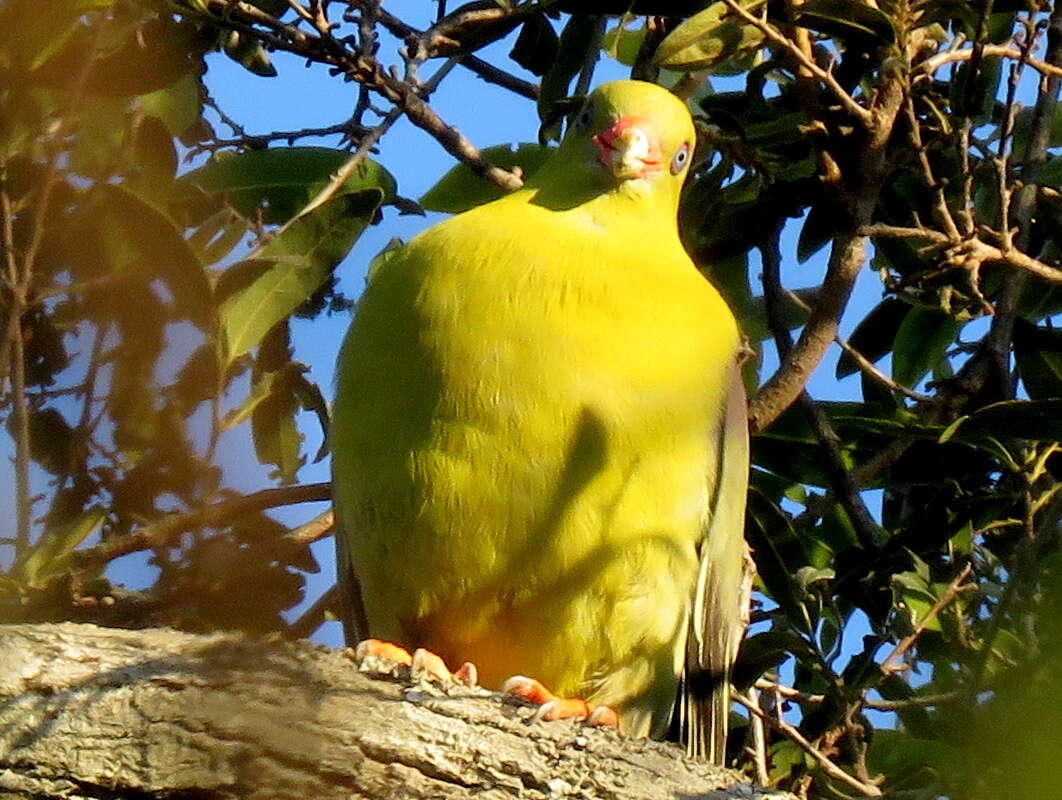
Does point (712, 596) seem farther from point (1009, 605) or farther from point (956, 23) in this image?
point (956, 23)

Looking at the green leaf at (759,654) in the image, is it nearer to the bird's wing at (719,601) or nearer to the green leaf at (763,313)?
the bird's wing at (719,601)

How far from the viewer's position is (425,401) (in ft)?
9.85

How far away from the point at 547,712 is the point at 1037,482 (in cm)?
139

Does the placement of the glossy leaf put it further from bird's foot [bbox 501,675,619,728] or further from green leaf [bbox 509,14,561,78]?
bird's foot [bbox 501,675,619,728]

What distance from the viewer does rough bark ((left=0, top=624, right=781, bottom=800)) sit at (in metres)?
2.17

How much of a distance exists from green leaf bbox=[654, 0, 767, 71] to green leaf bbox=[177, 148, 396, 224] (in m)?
0.74

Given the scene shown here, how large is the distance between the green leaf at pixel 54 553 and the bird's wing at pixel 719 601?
1300mm

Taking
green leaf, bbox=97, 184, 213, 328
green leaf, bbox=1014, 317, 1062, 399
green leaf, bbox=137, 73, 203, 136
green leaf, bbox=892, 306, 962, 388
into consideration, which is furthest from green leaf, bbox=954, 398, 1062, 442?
green leaf, bbox=97, 184, 213, 328

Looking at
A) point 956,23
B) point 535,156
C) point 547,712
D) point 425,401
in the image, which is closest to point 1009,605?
point 547,712

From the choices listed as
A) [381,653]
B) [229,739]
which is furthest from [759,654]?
[229,739]

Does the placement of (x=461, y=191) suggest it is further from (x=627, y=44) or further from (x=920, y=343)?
(x=920, y=343)

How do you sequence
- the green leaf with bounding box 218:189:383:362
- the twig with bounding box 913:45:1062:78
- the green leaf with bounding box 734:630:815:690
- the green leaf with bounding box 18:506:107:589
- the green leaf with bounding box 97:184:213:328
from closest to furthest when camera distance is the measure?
the green leaf with bounding box 97:184:213:328 → the green leaf with bounding box 18:506:107:589 → the green leaf with bounding box 218:189:383:362 → the twig with bounding box 913:45:1062:78 → the green leaf with bounding box 734:630:815:690

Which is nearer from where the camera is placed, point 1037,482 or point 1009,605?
point 1009,605

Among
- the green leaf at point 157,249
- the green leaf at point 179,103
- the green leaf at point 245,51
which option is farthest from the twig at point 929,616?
the green leaf at point 157,249
